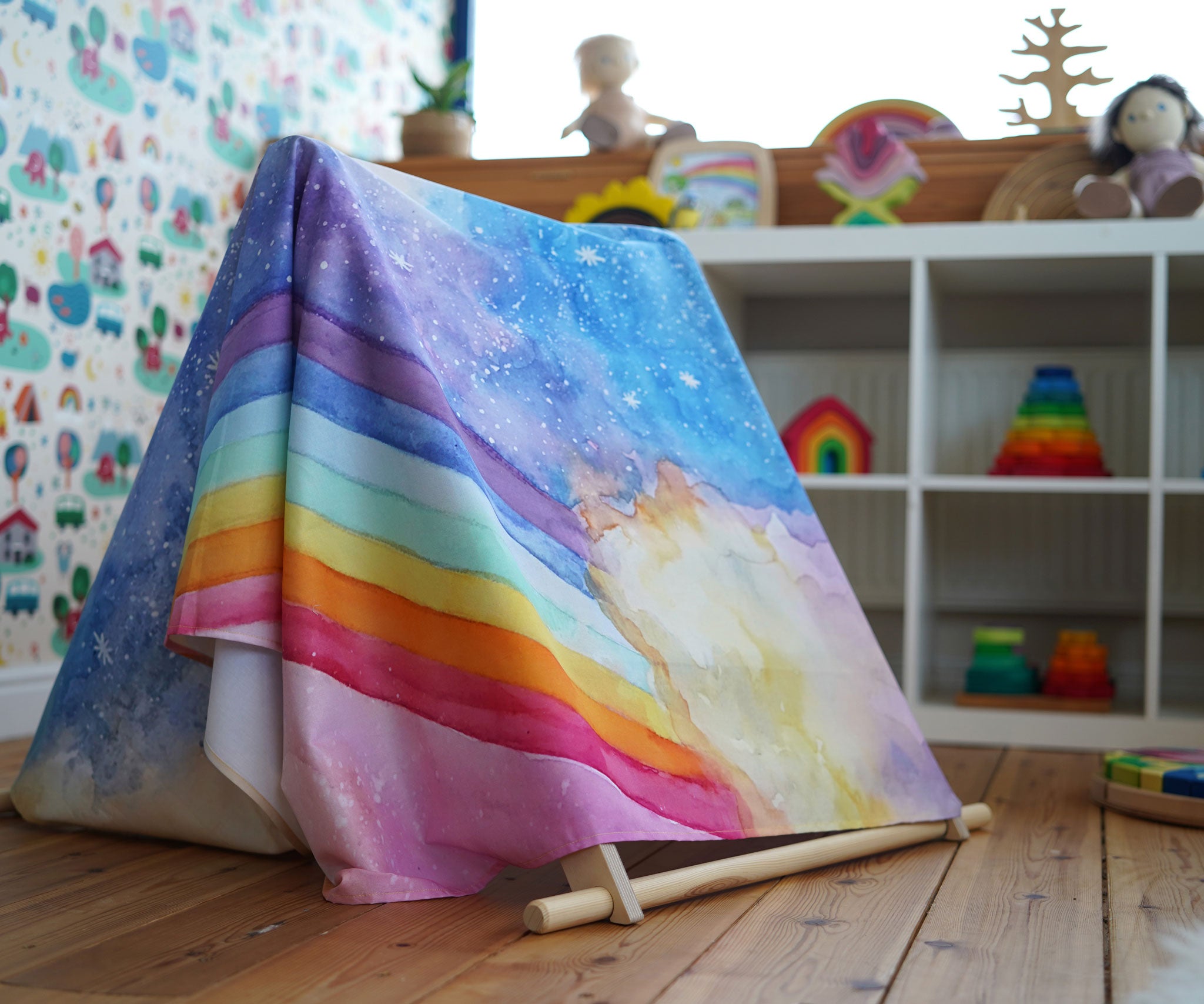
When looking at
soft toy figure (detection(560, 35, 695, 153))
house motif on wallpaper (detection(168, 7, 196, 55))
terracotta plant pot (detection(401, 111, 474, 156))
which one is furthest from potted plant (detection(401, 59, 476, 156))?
house motif on wallpaper (detection(168, 7, 196, 55))

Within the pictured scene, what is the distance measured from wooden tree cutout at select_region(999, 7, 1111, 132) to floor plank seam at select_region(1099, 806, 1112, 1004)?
4.32 feet

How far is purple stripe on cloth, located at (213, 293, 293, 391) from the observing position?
3.47 feet

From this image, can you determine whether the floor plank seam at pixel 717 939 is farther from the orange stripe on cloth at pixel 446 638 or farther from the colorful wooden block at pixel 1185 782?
the colorful wooden block at pixel 1185 782

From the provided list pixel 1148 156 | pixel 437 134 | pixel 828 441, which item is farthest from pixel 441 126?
pixel 1148 156

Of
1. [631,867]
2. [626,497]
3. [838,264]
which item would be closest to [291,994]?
[631,867]

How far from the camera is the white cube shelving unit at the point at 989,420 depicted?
6.37 feet

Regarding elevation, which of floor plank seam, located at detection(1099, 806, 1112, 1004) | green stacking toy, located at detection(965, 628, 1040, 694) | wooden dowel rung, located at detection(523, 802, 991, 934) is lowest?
floor plank seam, located at detection(1099, 806, 1112, 1004)

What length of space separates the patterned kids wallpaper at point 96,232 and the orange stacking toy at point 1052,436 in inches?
56.3

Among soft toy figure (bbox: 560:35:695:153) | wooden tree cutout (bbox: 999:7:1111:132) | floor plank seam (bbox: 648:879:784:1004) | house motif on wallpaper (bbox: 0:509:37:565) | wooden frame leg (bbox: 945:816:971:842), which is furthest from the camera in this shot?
soft toy figure (bbox: 560:35:695:153)

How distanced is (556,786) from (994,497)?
5.21 ft

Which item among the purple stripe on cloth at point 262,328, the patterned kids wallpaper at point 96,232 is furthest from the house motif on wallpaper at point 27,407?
the purple stripe on cloth at point 262,328

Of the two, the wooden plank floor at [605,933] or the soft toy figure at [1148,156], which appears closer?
the wooden plank floor at [605,933]

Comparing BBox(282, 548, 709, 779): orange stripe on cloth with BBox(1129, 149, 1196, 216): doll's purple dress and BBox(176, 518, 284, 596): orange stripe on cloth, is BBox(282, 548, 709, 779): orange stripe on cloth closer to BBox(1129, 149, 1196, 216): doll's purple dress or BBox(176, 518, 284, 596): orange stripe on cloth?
BBox(176, 518, 284, 596): orange stripe on cloth

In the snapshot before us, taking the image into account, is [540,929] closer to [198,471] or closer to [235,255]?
[198,471]
